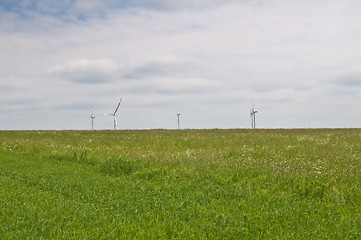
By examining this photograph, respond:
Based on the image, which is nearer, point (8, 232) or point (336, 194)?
point (8, 232)

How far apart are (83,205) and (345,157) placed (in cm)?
1257

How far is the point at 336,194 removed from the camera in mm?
9633

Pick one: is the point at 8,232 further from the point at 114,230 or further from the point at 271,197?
the point at 271,197

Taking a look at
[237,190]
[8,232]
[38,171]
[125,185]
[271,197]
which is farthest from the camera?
[38,171]

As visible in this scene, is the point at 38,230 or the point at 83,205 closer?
the point at 38,230

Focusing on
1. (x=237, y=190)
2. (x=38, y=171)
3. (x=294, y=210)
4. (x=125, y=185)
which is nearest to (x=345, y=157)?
(x=237, y=190)

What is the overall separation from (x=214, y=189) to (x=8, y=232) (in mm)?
5782

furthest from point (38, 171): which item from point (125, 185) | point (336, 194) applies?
point (336, 194)

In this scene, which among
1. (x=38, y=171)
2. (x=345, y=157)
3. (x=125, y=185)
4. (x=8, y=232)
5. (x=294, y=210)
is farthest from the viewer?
(x=345, y=157)

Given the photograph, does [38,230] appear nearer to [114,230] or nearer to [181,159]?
[114,230]

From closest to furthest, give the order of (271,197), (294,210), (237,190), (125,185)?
(294,210), (271,197), (237,190), (125,185)

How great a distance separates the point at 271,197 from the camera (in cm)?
918

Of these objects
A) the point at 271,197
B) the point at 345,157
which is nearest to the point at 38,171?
the point at 271,197

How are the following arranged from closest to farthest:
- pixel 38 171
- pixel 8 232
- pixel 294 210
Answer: pixel 8 232 < pixel 294 210 < pixel 38 171
